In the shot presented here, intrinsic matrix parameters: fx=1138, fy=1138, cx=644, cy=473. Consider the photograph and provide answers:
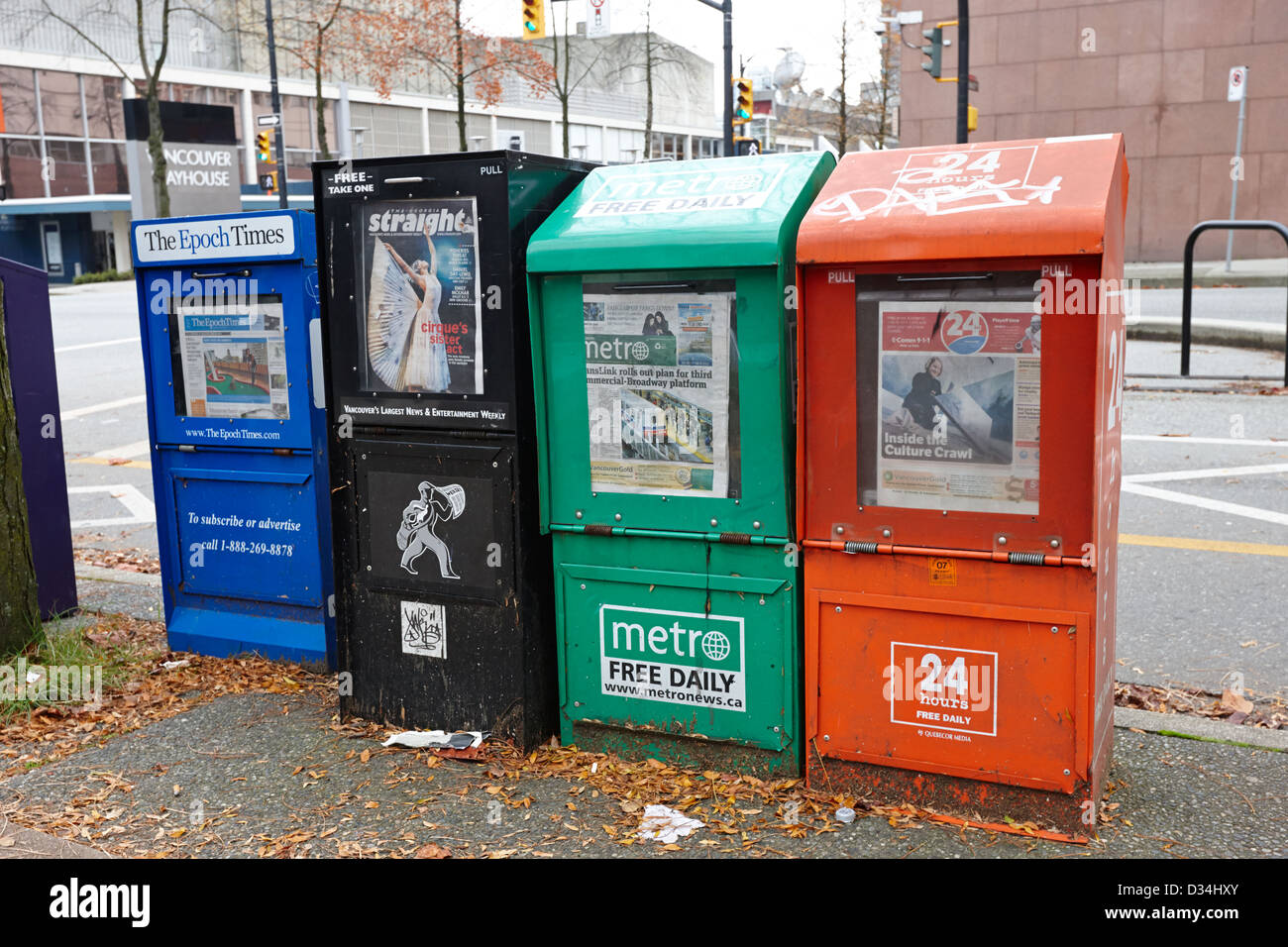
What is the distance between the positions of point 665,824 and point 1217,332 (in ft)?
47.0

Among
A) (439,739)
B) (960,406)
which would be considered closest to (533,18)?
(439,739)

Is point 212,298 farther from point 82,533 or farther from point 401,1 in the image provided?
point 401,1

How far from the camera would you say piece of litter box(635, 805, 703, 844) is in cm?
342

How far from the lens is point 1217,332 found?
1525cm

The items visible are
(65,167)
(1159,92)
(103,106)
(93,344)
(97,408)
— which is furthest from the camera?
(103,106)

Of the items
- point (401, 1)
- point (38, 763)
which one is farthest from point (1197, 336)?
point (401, 1)

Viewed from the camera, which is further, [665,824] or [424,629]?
[424,629]

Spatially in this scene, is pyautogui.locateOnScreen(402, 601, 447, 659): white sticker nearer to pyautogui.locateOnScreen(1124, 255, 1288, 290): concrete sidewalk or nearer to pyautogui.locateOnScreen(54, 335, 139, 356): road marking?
pyautogui.locateOnScreen(54, 335, 139, 356): road marking

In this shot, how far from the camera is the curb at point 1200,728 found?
154 inches

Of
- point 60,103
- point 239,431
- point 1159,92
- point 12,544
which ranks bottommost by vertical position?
point 12,544

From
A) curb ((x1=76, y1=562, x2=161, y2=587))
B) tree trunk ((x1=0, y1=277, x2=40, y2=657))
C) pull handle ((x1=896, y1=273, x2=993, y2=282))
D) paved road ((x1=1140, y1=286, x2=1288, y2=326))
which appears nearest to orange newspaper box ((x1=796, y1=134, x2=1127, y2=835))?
pull handle ((x1=896, y1=273, x2=993, y2=282))

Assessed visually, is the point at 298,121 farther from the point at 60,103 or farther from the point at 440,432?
the point at 440,432

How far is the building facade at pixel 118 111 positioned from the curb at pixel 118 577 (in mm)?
29097

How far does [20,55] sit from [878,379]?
4406 centimetres
